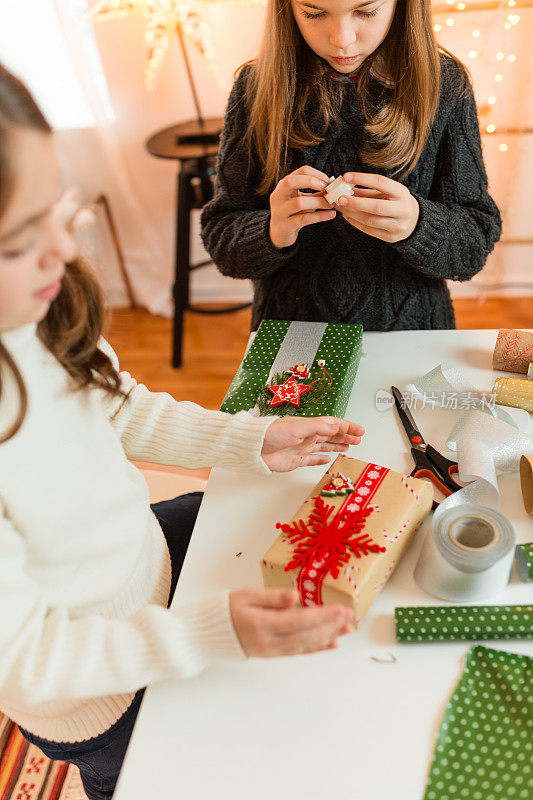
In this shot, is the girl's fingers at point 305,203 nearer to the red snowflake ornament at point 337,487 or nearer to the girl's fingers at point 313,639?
the red snowflake ornament at point 337,487

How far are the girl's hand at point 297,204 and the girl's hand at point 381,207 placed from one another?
1.4 inches

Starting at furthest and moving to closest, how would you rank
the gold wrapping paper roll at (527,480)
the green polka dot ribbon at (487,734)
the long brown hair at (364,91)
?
the long brown hair at (364,91)
the gold wrapping paper roll at (527,480)
the green polka dot ribbon at (487,734)

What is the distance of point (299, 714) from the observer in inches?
24.4

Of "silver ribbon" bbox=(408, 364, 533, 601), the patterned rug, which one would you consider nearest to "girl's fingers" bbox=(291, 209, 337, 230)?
"silver ribbon" bbox=(408, 364, 533, 601)

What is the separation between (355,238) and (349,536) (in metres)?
0.67

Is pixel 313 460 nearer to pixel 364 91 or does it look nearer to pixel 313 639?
pixel 313 639

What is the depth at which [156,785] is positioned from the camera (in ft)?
1.93

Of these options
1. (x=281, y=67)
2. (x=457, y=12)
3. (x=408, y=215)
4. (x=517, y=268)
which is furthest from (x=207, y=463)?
(x=517, y=268)

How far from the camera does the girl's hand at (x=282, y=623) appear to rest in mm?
606

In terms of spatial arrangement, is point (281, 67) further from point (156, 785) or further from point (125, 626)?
point (156, 785)

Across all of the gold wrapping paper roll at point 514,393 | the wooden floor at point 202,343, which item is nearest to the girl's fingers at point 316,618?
the gold wrapping paper roll at point 514,393

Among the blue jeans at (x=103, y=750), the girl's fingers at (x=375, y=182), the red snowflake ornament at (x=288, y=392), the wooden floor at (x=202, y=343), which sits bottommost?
the wooden floor at (x=202, y=343)

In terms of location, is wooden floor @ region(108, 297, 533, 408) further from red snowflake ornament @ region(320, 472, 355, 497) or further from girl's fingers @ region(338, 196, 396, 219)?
red snowflake ornament @ region(320, 472, 355, 497)

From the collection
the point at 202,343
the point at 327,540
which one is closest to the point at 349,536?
the point at 327,540
